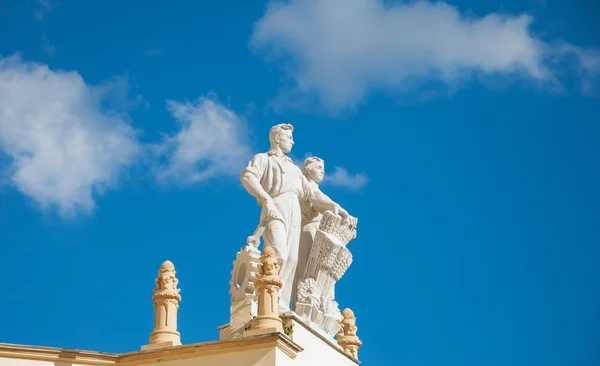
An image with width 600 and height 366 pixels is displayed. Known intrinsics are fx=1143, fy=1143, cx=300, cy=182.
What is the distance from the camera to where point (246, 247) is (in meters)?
20.6

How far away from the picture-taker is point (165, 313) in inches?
763

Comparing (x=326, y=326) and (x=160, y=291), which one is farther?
(x=326, y=326)

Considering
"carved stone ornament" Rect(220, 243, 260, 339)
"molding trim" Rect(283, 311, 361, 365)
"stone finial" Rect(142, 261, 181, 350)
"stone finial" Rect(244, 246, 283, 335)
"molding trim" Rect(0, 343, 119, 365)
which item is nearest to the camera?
"stone finial" Rect(244, 246, 283, 335)

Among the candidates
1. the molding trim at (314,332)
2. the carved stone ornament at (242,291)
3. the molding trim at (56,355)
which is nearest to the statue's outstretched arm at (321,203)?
the carved stone ornament at (242,291)

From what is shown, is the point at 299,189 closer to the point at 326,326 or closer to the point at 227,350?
the point at 326,326

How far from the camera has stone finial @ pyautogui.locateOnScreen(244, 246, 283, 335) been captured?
1869 cm

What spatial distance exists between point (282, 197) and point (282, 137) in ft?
4.44

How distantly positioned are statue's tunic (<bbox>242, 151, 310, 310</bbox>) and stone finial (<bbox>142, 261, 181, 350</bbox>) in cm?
222

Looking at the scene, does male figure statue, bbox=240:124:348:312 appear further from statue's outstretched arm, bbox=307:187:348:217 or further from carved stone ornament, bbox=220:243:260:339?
carved stone ornament, bbox=220:243:260:339

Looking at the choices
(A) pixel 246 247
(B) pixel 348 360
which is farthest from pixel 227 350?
(B) pixel 348 360

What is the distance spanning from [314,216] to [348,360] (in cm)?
286

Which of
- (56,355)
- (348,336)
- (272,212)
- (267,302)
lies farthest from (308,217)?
(56,355)

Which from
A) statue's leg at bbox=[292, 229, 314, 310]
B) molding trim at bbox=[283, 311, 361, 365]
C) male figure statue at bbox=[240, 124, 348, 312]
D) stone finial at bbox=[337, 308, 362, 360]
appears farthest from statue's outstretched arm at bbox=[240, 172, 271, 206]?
stone finial at bbox=[337, 308, 362, 360]

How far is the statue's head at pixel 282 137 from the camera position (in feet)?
73.3
